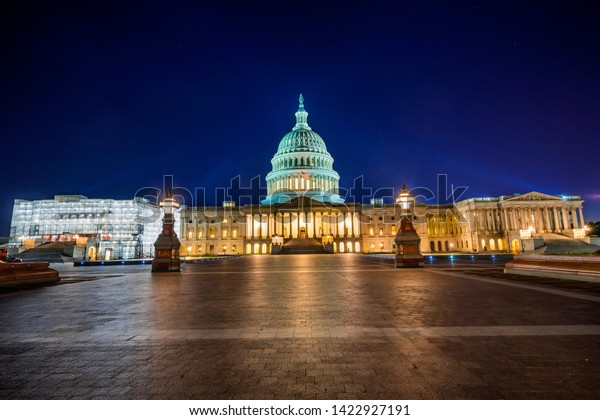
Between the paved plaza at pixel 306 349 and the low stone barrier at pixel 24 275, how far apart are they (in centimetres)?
768

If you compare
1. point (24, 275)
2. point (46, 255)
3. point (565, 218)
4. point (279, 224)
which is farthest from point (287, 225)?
point (24, 275)

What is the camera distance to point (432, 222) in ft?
333

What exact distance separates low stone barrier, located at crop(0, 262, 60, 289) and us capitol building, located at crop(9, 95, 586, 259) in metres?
61.8

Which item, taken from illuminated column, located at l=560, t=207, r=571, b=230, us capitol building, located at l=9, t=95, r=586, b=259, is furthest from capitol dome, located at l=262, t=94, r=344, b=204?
illuminated column, located at l=560, t=207, r=571, b=230

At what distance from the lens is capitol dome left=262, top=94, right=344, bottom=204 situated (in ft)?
353

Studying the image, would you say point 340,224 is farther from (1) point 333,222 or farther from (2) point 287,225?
(2) point 287,225

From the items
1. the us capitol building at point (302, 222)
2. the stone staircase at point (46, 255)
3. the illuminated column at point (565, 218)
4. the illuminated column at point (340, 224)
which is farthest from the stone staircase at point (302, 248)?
the illuminated column at point (565, 218)

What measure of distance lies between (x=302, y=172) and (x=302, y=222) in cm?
1913

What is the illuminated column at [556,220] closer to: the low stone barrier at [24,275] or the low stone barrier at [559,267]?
the low stone barrier at [559,267]

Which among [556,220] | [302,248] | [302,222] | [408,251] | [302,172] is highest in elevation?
[302,172]

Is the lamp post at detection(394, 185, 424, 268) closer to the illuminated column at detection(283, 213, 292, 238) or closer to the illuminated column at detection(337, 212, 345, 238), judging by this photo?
the illuminated column at detection(337, 212, 345, 238)

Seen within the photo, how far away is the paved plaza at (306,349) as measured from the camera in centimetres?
381

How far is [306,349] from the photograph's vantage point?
17.4 ft

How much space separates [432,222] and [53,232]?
356 feet
